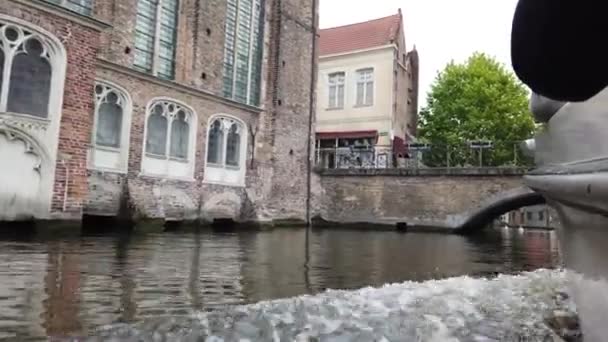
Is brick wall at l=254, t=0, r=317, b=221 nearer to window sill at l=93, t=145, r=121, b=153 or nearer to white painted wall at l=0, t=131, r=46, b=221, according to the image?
window sill at l=93, t=145, r=121, b=153

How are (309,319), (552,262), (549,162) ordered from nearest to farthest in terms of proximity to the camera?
(549,162) < (309,319) < (552,262)

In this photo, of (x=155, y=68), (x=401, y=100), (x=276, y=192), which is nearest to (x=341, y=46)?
(x=401, y=100)

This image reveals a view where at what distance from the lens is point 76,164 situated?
973 cm

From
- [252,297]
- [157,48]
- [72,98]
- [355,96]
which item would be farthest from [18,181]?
[355,96]

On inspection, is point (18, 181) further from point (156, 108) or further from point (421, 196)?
point (421, 196)

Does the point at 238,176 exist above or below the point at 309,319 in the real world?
above

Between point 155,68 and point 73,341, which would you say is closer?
point 73,341

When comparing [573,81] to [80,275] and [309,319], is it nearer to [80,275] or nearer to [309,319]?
[309,319]

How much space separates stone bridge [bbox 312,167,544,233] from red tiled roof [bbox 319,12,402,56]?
10175 mm

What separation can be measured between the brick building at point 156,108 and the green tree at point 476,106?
11332 mm

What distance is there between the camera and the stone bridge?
59.5 ft

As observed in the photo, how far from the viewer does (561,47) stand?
3.03 feet

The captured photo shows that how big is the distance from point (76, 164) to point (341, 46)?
21.6 m

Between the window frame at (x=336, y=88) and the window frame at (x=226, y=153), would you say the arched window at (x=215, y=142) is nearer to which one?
the window frame at (x=226, y=153)
